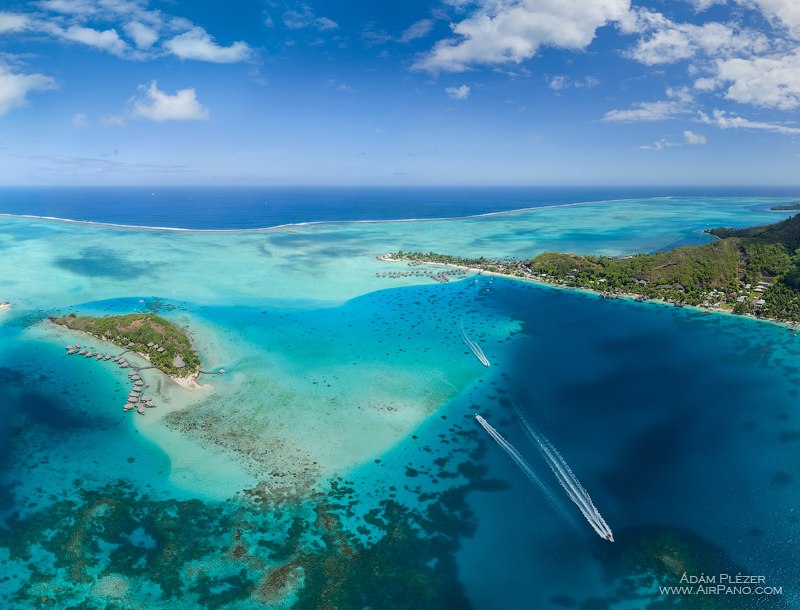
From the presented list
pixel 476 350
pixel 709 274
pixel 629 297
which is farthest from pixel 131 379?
pixel 709 274

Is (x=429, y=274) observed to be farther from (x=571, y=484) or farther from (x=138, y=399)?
(x=571, y=484)

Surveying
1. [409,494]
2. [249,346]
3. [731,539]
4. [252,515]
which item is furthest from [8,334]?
[731,539]

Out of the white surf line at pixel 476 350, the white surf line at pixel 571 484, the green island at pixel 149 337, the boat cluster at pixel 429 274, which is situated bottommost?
the white surf line at pixel 571 484

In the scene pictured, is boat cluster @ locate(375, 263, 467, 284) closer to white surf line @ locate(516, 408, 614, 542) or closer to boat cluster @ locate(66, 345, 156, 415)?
boat cluster @ locate(66, 345, 156, 415)

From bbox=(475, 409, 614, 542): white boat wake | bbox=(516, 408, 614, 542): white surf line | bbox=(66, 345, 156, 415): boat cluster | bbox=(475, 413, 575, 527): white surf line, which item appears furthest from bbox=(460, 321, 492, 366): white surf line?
bbox=(66, 345, 156, 415): boat cluster

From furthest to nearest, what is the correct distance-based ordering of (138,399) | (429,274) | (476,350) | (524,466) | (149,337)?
(429,274) → (476,350) → (149,337) → (138,399) → (524,466)

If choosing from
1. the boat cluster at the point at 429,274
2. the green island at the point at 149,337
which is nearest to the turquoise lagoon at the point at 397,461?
the green island at the point at 149,337

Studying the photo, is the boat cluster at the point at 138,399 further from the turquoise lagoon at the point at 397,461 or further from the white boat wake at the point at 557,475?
the white boat wake at the point at 557,475
